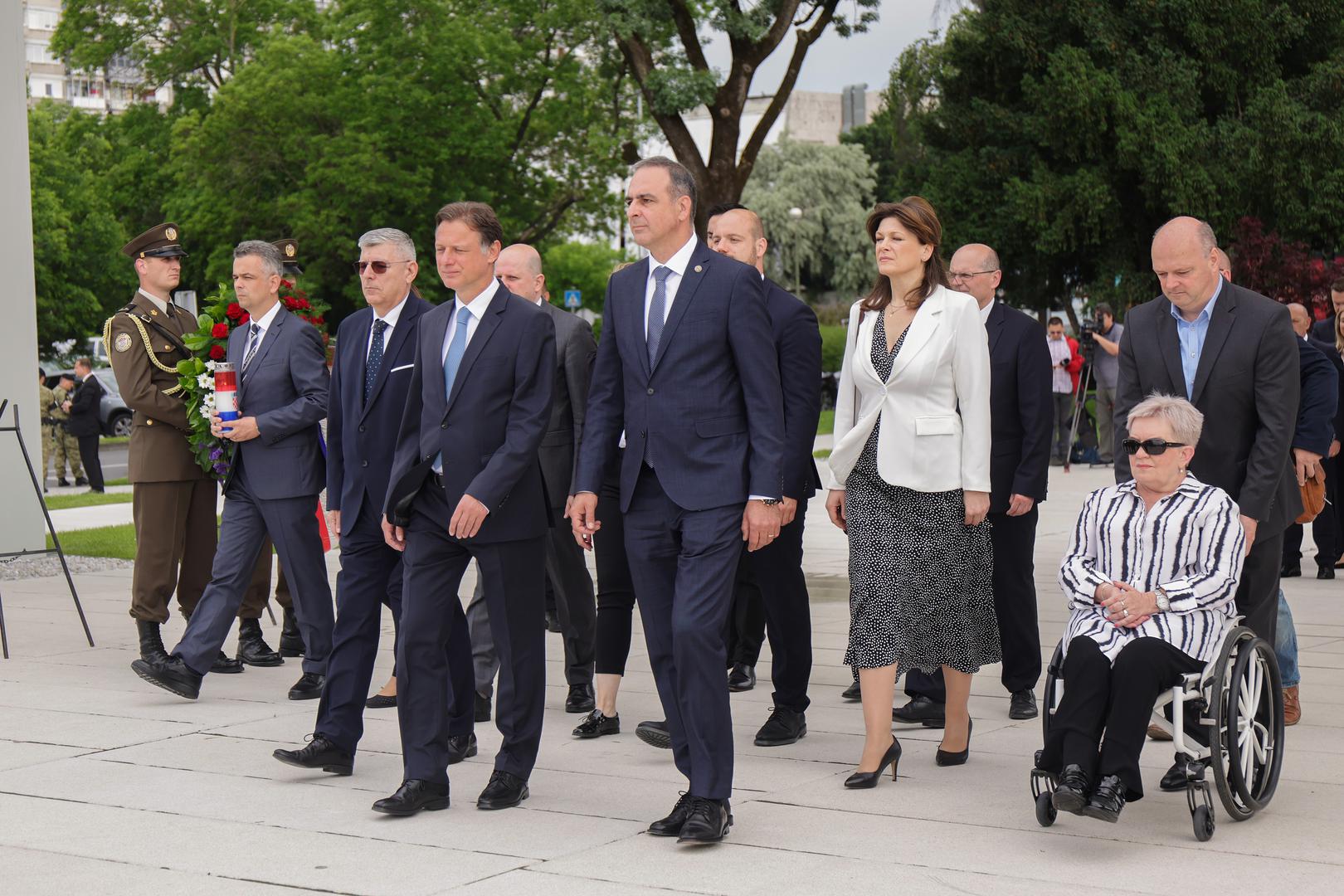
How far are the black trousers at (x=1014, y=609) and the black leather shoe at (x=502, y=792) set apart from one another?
82.2 inches

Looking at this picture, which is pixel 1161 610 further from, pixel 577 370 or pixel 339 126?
pixel 339 126

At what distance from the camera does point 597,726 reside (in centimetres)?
683

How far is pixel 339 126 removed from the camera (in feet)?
131

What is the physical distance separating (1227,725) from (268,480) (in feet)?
14.7

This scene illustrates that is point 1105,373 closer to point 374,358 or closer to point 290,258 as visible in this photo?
point 290,258

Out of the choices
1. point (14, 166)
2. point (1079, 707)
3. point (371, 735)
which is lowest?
point (371, 735)

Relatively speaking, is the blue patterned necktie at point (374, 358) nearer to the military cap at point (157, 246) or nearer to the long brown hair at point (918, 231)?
the long brown hair at point (918, 231)

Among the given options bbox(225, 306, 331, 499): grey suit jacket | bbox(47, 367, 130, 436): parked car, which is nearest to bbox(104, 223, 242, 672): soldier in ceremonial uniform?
bbox(225, 306, 331, 499): grey suit jacket

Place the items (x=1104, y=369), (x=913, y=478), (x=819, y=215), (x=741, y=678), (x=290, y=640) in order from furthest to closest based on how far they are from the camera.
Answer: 1. (x=819, y=215)
2. (x=1104, y=369)
3. (x=290, y=640)
4. (x=741, y=678)
5. (x=913, y=478)

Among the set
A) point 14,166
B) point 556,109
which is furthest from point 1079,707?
point 556,109

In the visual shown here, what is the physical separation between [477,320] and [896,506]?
5.41 feet

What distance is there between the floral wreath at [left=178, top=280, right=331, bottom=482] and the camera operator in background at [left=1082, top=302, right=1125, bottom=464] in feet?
45.7

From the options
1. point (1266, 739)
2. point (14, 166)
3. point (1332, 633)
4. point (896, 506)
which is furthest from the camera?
point (14, 166)

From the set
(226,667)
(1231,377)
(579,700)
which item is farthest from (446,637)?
(226,667)
